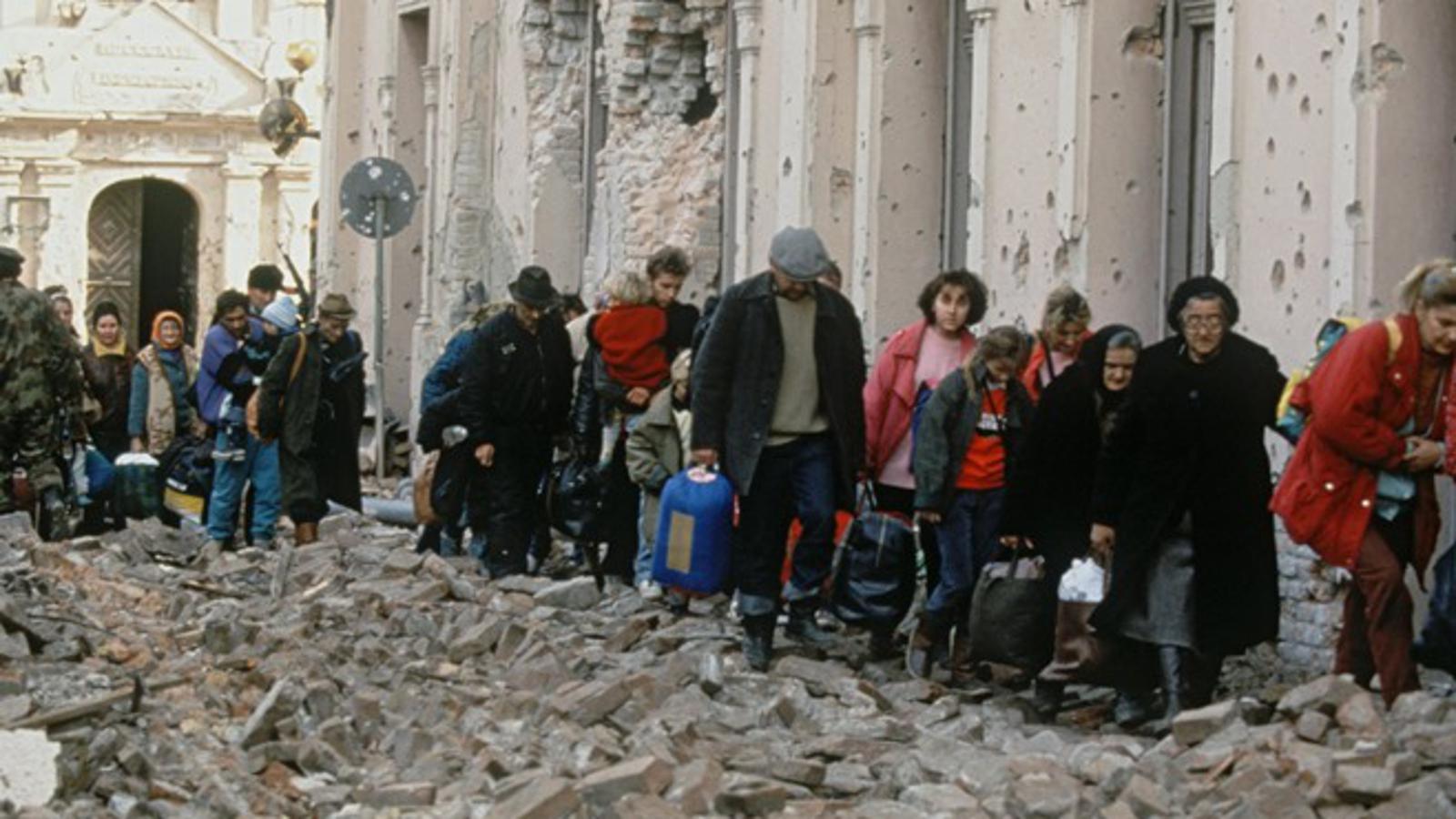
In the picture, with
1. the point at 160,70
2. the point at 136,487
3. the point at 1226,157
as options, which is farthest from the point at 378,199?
the point at 160,70

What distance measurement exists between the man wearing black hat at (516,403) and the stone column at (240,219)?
31778 millimetres

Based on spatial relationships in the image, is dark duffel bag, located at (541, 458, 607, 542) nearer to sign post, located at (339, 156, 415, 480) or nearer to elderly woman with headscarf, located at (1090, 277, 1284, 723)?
elderly woman with headscarf, located at (1090, 277, 1284, 723)

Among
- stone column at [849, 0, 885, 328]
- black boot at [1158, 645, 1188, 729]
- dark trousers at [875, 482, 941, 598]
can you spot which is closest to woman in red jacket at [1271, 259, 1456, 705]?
black boot at [1158, 645, 1188, 729]

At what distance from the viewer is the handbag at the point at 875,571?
13.6 m

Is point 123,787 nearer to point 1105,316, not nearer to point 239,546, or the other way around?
point 1105,316

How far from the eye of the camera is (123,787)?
10211mm

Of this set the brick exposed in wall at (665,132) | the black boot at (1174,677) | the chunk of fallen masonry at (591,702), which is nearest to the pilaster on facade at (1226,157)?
the black boot at (1174,677)

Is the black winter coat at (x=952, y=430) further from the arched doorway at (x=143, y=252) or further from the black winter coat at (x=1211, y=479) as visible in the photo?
the arched doorway at (x=143, y=252)

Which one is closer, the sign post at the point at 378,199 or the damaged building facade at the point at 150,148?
the sign post at the point at 378,199

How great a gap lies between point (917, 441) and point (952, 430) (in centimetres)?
17

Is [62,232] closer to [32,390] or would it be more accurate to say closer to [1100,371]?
[32,390]

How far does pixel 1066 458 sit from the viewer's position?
12.7 metres

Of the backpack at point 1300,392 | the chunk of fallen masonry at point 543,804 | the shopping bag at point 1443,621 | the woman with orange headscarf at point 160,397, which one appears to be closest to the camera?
the chunk of fallen masonry at point 543,804

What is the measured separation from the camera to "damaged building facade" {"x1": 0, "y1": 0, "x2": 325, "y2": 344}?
154 ft
